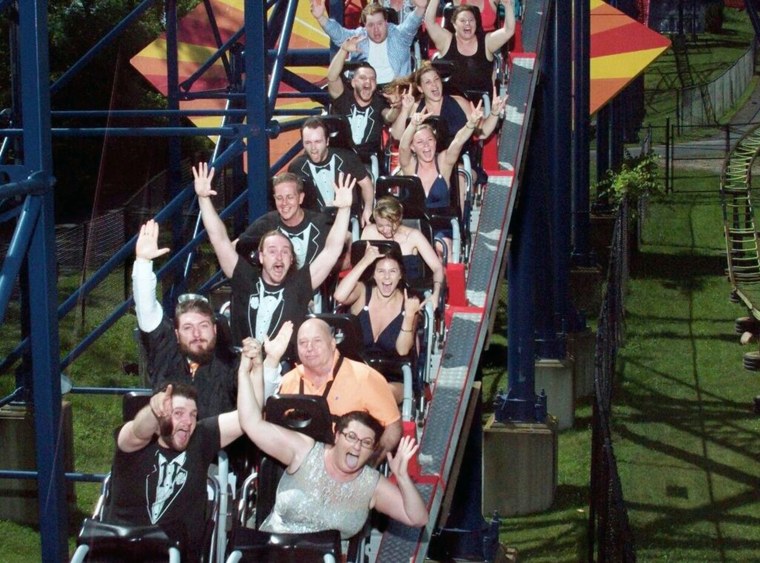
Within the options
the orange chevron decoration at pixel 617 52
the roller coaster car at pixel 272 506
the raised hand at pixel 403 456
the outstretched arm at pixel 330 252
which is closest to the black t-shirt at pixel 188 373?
the roller coaster car at pixel 272 506

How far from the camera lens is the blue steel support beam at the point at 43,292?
7.11m

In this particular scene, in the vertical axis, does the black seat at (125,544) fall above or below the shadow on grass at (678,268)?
below

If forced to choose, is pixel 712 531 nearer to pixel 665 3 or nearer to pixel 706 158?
pixel 706 158

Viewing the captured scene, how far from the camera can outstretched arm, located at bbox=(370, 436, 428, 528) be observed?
6586 mm

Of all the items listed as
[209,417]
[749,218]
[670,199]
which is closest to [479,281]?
[209,417]

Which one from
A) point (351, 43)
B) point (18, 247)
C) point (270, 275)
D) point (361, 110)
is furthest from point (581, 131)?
point (18, 247)

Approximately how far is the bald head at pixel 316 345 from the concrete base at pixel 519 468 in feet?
26.4

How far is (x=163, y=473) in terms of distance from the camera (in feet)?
21.0

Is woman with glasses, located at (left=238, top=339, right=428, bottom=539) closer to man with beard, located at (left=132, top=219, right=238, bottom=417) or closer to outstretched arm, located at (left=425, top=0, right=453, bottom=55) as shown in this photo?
man with beard, located at (left=132, top=219, right=238, bottom=417)

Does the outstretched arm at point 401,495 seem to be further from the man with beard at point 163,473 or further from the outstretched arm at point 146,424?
the outstretched arm at point 146,424

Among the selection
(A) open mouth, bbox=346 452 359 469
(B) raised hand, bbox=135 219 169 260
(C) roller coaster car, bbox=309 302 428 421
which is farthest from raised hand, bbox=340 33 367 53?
(A) open mouth, bbox=346 452 359 469

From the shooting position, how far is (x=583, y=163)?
22.0 metres

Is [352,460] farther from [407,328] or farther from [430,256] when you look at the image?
[430,256]

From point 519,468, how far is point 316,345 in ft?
27.0
